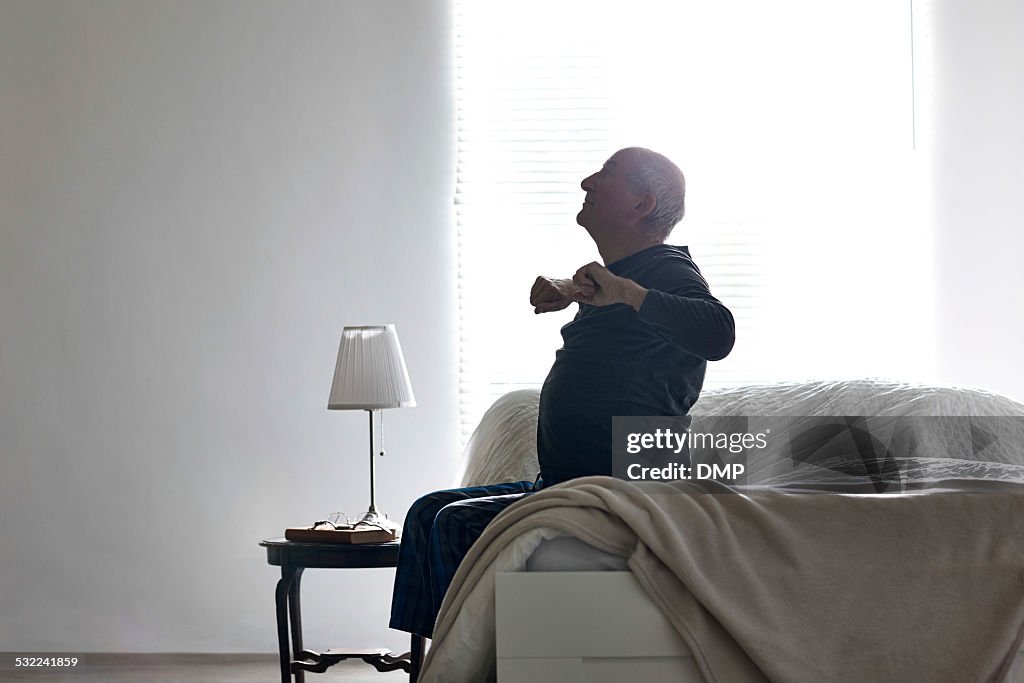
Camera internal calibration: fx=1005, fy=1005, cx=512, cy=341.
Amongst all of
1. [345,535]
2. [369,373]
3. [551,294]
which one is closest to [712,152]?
[369,373]

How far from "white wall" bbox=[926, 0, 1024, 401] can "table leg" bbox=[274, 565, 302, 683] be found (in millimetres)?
2021

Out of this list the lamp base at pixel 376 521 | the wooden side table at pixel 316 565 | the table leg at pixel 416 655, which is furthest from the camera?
the lamp base at pixel 376 521

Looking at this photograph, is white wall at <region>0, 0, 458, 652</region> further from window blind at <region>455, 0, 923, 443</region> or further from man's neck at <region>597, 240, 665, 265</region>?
man's neck at <region>597, 240, 665, 265</region>

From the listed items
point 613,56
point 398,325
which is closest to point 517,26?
point 613,56

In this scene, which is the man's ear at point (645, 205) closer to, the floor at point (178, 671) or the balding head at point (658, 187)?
the balding head at point (658, 187)

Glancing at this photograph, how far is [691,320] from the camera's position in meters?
1.63

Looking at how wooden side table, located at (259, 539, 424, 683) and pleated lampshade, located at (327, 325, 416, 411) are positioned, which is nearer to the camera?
wooden side table, located at (259, 539, 424, 683)

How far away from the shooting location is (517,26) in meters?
3.18

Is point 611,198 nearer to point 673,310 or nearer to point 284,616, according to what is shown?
point 673,310

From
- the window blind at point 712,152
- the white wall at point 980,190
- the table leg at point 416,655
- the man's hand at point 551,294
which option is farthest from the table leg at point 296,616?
the white wall at point 980,190

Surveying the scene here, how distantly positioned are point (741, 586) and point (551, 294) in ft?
2.28

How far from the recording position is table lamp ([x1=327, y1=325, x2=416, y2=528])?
8.71 feet

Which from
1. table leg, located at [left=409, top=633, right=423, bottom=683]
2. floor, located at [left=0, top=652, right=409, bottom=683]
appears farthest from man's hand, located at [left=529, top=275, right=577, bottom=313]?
floor, located at [left=0, top=652, right=409, bottom=683]

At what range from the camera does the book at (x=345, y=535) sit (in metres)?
2.47
